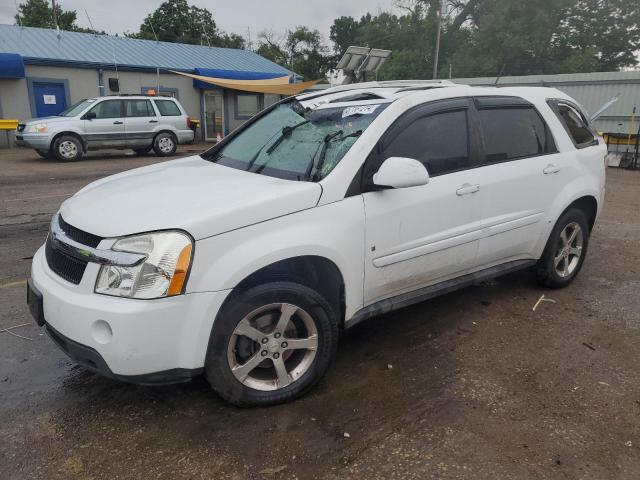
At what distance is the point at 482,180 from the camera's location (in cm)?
361

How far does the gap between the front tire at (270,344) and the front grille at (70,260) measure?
73cm

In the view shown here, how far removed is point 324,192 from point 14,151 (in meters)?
18.5

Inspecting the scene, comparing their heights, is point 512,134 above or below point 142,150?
above

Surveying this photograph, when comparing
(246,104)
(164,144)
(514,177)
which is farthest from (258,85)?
(514,177)

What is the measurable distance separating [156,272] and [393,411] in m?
1.45

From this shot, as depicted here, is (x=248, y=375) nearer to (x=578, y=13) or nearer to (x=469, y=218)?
(x=469, y=218)

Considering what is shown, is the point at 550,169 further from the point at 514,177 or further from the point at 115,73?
the point at 115,73

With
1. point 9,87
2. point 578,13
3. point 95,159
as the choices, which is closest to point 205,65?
point 9,87

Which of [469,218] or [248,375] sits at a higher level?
[469,218]

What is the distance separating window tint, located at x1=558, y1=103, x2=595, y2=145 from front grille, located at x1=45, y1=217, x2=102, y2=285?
12.5 feet

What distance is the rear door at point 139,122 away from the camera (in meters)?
15.0

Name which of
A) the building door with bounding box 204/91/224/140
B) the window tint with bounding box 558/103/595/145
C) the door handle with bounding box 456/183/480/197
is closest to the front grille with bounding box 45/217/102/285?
the door handle with bounding box 456/183/480/197

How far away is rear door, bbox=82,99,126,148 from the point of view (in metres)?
14.4

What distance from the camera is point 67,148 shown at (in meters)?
14.2
